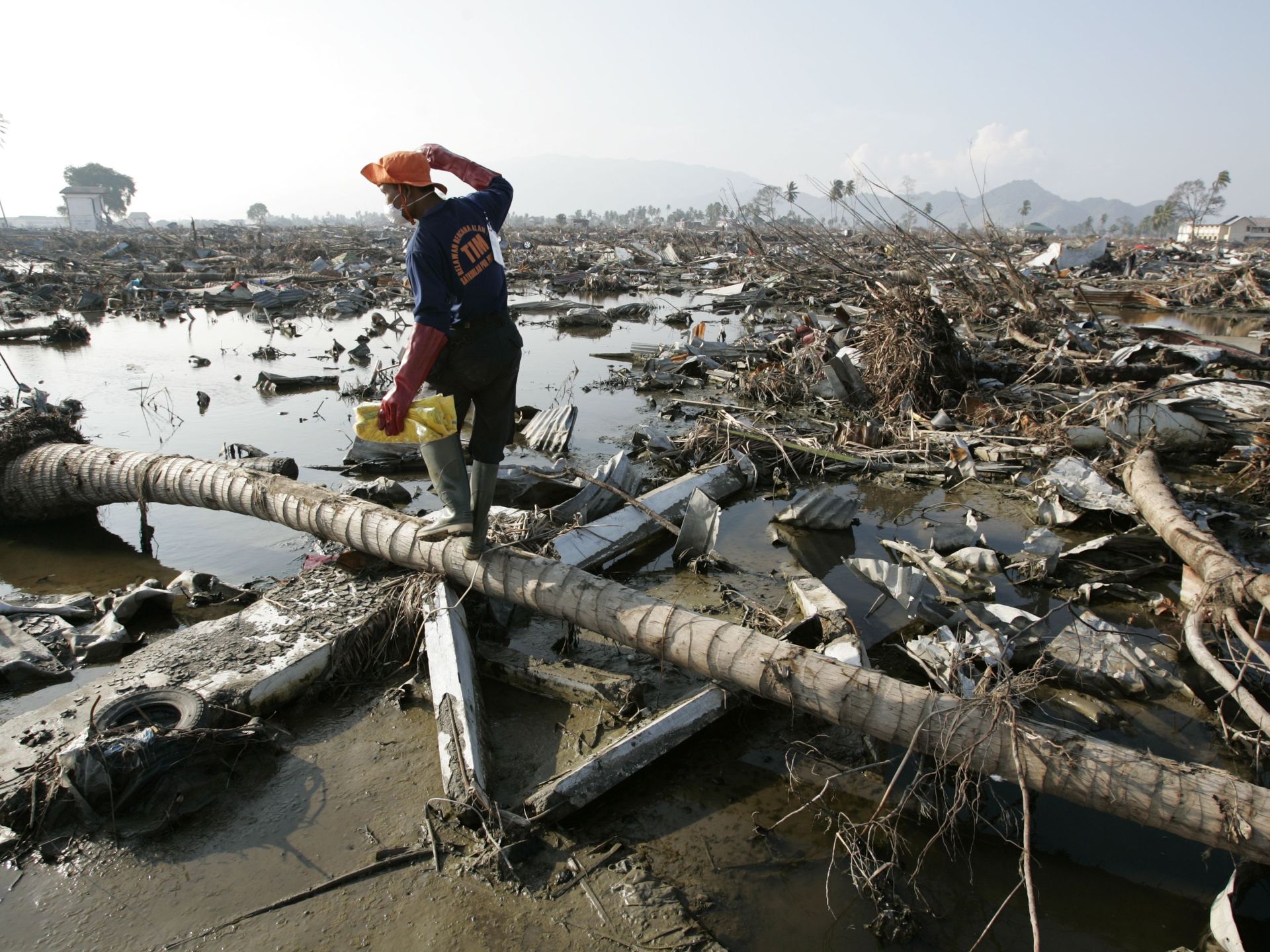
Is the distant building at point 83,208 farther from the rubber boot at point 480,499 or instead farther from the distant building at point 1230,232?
the distant building at point 1230,232

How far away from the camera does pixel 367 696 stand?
3.68 m

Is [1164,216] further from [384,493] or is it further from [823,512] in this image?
[384,493]

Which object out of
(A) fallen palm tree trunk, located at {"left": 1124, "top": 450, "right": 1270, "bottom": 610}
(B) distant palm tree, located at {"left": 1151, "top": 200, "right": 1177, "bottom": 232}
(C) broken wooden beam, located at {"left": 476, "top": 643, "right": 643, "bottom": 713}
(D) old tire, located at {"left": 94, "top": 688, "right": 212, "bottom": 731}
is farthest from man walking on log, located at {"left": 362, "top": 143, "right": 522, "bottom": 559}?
(B) distant palm tree, located at {"left": 1151, "top": 200, "right": 1177, "bottom": 232}

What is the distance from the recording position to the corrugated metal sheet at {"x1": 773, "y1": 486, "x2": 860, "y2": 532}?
5.63m

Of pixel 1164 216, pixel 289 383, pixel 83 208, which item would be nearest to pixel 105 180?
pixel 83 208

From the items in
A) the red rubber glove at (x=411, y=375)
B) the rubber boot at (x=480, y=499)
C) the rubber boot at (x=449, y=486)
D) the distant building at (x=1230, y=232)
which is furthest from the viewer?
the distant building at (x=1230, y=232)

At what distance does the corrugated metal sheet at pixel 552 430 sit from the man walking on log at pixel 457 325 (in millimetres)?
3738

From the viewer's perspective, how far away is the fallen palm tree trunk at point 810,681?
94.7 inches

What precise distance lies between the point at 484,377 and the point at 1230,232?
53.2 m

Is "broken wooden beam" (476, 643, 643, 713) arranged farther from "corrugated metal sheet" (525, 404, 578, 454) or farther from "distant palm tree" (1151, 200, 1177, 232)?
"distant palm tree" (1151, 200, 1177, 232)

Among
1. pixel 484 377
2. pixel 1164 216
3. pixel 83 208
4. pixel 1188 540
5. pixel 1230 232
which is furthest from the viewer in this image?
pixel 1164 216

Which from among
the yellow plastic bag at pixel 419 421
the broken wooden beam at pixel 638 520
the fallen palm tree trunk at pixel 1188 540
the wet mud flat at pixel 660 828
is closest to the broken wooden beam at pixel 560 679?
the wet mud flat at pixel 660 828

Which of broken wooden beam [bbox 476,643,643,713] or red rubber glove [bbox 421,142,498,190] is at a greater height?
red rubber glove [bbox 421,142,498,190]

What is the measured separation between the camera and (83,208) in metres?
62.5
